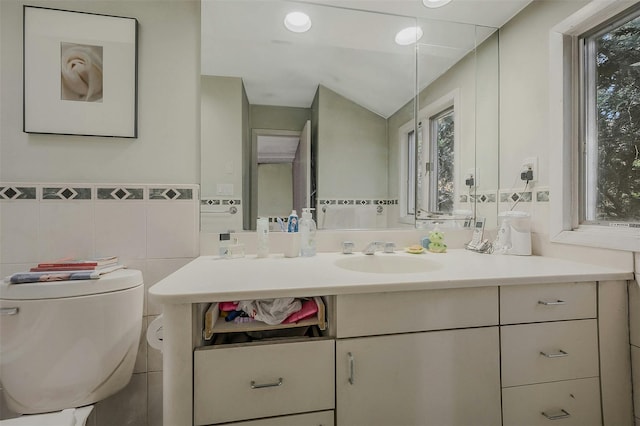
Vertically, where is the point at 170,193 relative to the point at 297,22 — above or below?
below

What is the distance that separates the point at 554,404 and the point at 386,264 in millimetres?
717

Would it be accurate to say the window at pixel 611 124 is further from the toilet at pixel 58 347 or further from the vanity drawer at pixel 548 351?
the toilet at pixel 58 347

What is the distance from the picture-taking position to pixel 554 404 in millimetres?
927

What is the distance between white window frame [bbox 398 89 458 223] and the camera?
1.57m

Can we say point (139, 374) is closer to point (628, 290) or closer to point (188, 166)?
point (188, 166)

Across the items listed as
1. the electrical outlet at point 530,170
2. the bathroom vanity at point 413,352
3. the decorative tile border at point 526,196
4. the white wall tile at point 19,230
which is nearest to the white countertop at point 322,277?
the bathroom vanity at point 413,352

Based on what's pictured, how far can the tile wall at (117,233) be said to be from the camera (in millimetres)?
1190

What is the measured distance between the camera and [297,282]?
2.71 feet

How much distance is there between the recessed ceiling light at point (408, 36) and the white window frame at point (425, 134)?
35 centimetres

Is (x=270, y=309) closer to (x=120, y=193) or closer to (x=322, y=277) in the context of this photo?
(x=322, y=277)

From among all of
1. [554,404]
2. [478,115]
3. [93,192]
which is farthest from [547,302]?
[93,192]

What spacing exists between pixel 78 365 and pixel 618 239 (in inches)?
78.7

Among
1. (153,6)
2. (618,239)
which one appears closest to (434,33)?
(618,239)

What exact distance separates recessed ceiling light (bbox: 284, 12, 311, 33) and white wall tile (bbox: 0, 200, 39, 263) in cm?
140
